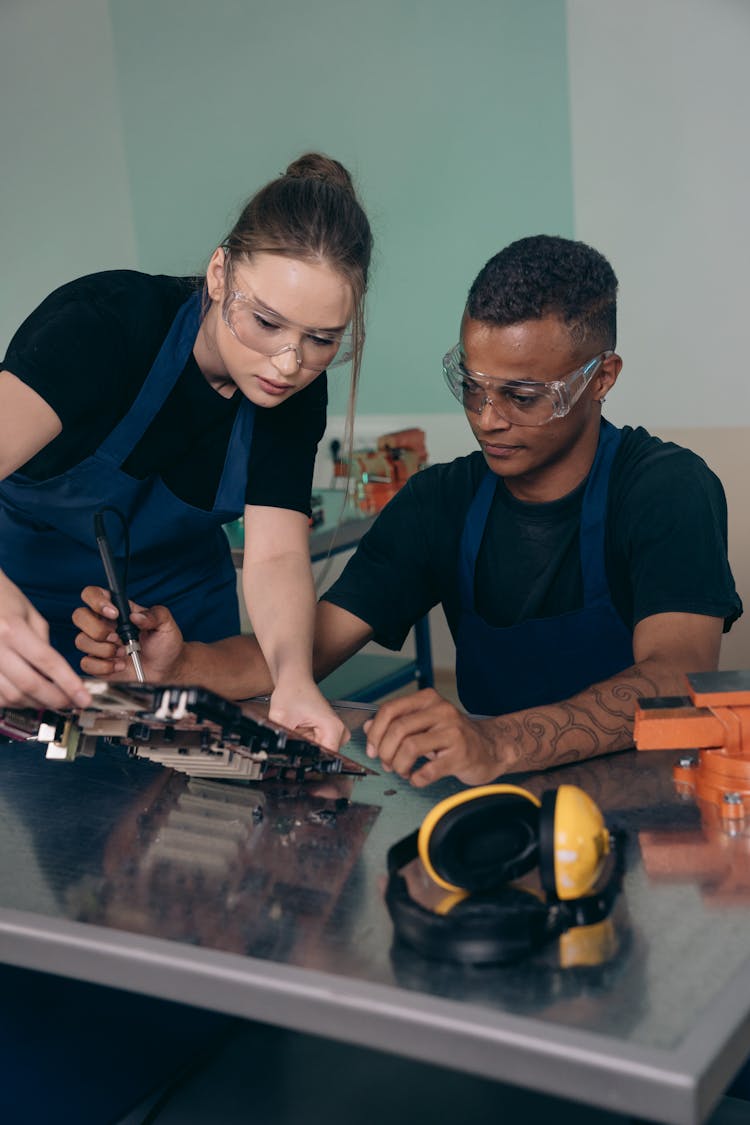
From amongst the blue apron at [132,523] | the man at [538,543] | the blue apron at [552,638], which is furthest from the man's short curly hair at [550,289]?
the blue apron at [132,523]

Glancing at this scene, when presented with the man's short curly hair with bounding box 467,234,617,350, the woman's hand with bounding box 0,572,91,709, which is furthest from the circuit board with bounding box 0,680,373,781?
the man's short curly hair with bounding box 467,234,617,350

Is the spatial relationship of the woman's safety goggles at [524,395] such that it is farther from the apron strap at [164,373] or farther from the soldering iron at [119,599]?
the soldering iron at [119,599]

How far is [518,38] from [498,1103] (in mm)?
3634

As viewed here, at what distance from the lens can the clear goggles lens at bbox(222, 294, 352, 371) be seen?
163 cm

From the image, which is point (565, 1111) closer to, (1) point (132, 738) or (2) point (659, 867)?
(2) point (659, 867)

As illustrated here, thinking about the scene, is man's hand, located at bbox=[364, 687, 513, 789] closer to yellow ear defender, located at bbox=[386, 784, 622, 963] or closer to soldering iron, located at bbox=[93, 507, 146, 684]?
yellow ear defender, located at bbox=[386, 784, 622, 963]

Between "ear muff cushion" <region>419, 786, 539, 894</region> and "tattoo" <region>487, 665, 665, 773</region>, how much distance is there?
32cm

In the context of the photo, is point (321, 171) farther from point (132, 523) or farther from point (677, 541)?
point (677, 541)

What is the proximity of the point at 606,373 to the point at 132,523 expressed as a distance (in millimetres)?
845

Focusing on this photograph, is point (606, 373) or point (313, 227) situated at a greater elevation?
point (313, 227)

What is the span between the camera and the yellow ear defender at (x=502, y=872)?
103 centimetres

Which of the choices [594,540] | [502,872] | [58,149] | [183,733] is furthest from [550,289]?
[58,149]

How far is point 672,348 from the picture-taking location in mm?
4137

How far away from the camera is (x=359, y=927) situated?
1.12m
